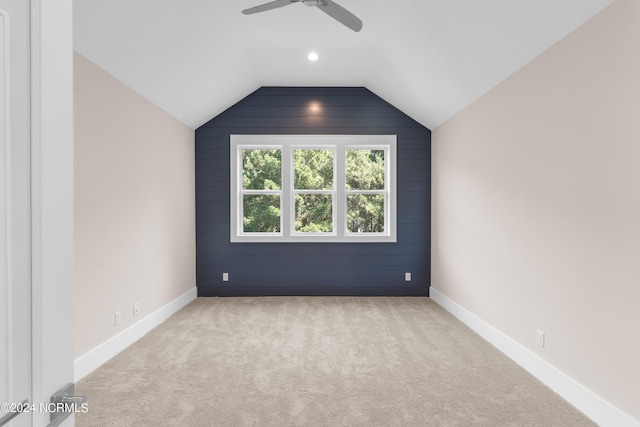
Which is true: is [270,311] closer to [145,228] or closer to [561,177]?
[145,228]

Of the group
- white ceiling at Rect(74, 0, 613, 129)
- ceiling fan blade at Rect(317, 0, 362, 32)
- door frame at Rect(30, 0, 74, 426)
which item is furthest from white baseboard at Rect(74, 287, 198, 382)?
ceiling fan blade at Rect(317, 0, 362, 32)

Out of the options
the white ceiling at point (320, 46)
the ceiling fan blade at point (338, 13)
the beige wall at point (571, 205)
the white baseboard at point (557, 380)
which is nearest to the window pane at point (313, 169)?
the white ceiling at point (320, 46)

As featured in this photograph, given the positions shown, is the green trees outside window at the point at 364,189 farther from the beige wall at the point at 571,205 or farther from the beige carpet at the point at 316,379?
the beige wall at the point at 571,205

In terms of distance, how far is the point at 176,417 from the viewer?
2381 mm

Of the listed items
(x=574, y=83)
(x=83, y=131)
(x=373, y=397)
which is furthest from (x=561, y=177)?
(x=83, y=131)

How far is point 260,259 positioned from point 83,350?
297 centimetres

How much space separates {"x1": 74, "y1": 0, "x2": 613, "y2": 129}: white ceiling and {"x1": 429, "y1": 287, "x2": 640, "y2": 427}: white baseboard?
7.45 feet

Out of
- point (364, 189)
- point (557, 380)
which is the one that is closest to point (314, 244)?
point (364, 189)

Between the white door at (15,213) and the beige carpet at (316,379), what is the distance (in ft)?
6.14

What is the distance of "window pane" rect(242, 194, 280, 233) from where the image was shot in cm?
590

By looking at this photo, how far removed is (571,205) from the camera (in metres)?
2.59

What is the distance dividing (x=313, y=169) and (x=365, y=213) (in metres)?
1.02

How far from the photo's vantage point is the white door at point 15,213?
0.65 m

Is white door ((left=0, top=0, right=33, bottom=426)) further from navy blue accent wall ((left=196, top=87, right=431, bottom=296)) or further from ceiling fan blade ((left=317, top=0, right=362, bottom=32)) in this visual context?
navy blue accent wall ((left=196, top=87, right=431, bottom=296))
